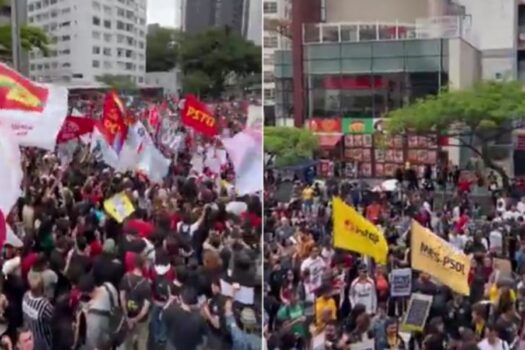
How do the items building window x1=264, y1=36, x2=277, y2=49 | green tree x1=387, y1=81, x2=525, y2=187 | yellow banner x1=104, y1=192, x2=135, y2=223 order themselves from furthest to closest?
yellow banner x1=104, y1=192, x2=135, y2=223 < building window x1=264, y1=36, x2=277, y2=49 < green tree x1=387, y1=81, x2=525, y2=187

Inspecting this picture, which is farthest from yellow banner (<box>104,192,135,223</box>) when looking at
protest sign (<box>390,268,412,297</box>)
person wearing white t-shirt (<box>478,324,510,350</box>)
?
person wearing white t-shirt (<box>478,324,510,350</box>)

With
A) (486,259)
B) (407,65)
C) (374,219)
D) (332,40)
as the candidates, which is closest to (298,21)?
(332,40)

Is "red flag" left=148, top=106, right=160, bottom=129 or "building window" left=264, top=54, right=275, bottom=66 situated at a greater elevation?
"building window" left=264, top=54, right=275, bottom=66

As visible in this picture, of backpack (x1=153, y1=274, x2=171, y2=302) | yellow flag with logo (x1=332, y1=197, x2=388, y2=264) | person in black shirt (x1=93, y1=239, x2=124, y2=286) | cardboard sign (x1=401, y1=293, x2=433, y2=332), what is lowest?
cardboard sign (x1=401, y1=293, x2=433, y2=332)

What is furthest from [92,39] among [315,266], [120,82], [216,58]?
[315,266]

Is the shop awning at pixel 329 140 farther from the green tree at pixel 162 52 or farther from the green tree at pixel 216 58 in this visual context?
the green tree at pixel 162 52

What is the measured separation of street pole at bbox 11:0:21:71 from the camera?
13.0 ft

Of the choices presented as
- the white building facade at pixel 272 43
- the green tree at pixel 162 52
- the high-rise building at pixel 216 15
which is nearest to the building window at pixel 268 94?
the white building facade at pixel 272 43

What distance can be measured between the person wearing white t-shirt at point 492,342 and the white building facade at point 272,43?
3.75ft

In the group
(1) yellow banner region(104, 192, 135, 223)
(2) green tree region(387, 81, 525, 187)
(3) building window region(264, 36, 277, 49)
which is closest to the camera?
(2) green tree region(387, 81, 525, 187)

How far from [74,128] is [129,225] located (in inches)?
16.5

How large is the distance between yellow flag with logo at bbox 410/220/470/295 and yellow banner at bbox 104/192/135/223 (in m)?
1.07

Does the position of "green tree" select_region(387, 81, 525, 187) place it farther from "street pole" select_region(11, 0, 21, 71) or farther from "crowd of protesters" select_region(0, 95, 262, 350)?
"street pole" select_region(11, 0, 21, 71)

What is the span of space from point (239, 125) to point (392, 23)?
687mm
